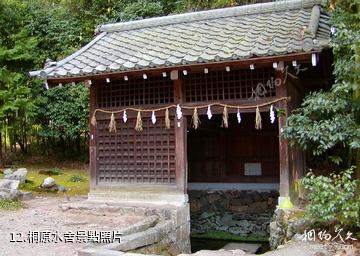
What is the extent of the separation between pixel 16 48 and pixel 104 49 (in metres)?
8.87

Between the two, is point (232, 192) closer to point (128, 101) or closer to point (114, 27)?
point (128, 101)

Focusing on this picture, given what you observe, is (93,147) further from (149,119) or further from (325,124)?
(325,124)

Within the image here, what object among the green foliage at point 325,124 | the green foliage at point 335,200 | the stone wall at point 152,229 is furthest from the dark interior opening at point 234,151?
the green foliage at point 335,200

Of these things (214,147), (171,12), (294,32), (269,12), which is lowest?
(214,147)

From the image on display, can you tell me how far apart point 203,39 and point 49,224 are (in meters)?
5.84

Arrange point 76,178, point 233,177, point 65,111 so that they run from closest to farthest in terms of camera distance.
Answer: point 233,177 → point 76,178 → point 65,111

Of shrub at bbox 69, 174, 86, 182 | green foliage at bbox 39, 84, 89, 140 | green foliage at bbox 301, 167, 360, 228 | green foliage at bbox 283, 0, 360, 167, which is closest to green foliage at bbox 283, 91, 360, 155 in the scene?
green foliage at bbox 283, 0, 360, 167

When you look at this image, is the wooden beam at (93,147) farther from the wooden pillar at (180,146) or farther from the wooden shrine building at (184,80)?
the wooden pillar at (180,146)

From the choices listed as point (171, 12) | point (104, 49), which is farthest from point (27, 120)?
point (104, 49)

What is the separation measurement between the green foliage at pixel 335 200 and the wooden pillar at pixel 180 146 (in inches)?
137

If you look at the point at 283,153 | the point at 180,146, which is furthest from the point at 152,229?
the point at 283,153

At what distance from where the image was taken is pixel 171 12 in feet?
71.7

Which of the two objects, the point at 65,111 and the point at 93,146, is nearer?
the point at 93,146

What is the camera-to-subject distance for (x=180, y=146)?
9.98 metres
